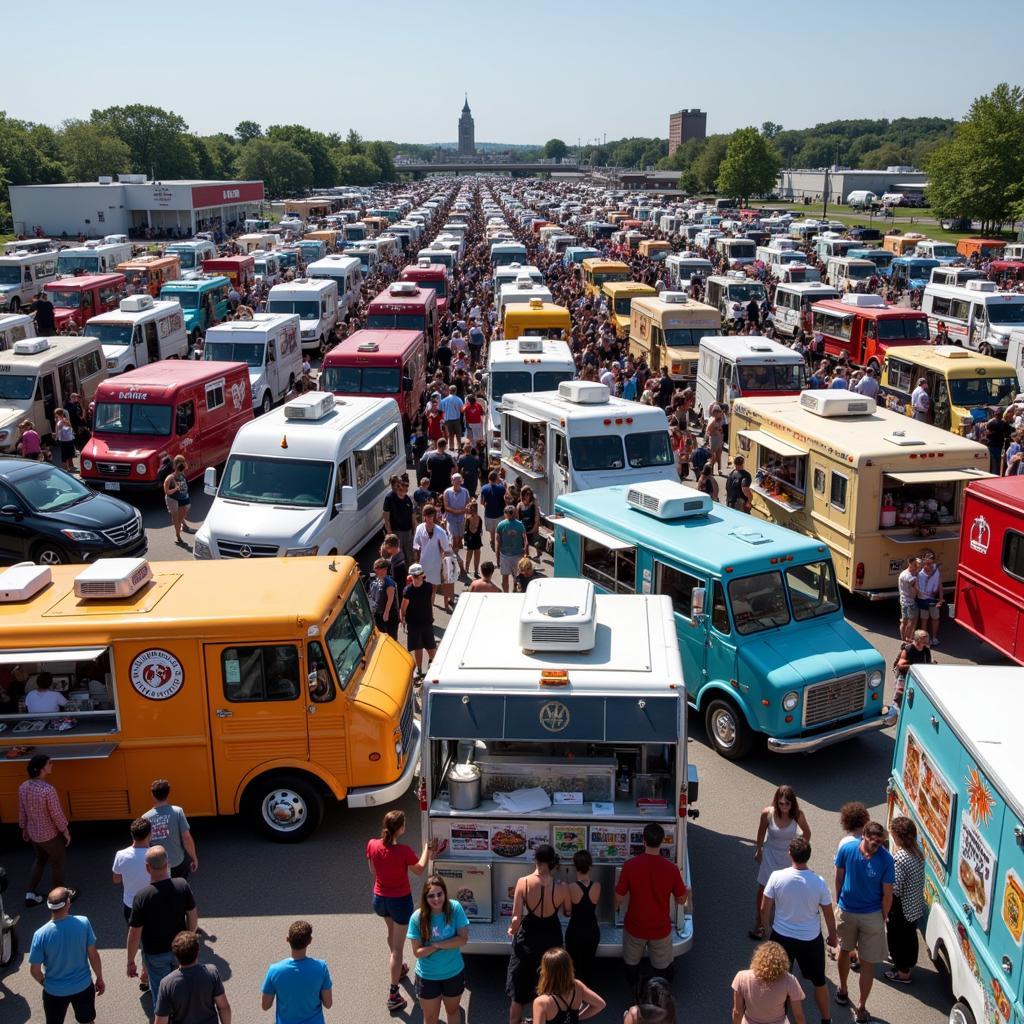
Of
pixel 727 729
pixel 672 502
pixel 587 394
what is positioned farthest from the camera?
pixel 587 394

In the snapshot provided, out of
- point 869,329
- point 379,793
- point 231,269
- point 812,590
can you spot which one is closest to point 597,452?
point 812,590

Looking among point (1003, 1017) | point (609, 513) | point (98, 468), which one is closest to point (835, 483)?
point (609, 513)

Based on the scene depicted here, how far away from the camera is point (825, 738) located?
10.2 metres

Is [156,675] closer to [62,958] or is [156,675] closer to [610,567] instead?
[62,958]

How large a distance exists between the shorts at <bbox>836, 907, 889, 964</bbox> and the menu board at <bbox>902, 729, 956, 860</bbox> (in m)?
0.63

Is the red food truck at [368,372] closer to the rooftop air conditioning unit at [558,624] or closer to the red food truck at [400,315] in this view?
the red food truck at [400,315]

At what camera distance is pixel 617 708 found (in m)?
7.42

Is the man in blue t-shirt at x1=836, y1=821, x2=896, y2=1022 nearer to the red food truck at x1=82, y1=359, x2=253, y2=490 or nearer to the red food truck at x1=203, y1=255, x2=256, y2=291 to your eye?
the red food truck at x1=82, y1=359, x2=253, y2=490

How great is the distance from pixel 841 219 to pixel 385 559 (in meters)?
98.9

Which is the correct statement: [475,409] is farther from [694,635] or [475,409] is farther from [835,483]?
[694,635]

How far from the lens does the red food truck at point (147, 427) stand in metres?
19.2

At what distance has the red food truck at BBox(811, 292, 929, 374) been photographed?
28141 millimetres

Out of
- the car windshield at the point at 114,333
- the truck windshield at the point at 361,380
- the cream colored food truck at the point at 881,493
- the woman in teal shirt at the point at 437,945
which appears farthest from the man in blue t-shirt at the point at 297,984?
the car windshield at the point at 114,333

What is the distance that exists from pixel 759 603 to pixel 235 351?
18079 millimetres
